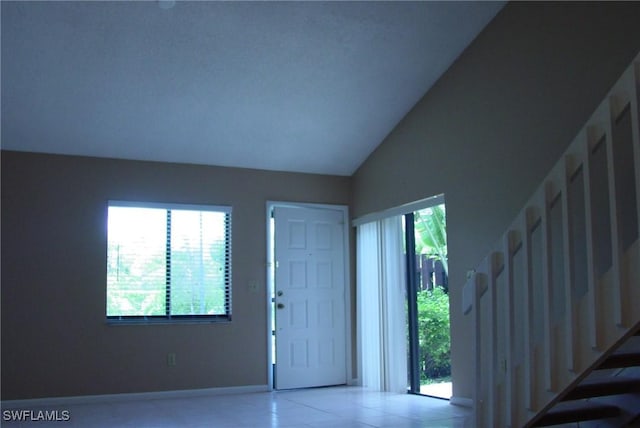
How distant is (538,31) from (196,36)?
2734 mm

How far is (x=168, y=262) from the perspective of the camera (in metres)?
6.59

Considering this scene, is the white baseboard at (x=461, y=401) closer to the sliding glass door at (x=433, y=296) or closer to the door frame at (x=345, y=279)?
the door frame at (x=345, y=279)

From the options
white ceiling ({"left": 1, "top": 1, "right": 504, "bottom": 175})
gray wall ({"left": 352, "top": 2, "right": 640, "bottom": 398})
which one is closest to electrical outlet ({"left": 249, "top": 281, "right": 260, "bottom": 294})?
white ceiling ({"left": 1, "top": 1, "right": 504, "bottom": 175})

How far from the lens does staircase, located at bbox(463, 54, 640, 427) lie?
2732 millimetres

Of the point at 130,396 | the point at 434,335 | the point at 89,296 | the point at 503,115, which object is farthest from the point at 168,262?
the point at 503,115

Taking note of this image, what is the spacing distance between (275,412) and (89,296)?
2.20m

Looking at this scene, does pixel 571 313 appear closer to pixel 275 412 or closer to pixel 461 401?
pixel 461 401

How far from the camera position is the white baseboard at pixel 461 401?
545cm

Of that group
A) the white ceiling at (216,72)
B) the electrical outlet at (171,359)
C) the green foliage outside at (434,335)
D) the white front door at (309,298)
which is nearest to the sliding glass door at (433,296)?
the green foliage outside at (434,335)

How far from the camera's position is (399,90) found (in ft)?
20.2

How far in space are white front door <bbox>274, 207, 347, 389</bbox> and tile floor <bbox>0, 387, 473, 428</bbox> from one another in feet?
1.73

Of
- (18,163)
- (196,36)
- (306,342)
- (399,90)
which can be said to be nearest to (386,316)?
(306,342)

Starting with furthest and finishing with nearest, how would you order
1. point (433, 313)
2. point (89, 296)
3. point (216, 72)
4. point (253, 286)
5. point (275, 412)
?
1. point (433, 313)
2. point (253, 286)
3. point (89, 296)
4. point (216, 72)
5. point (275, 412)

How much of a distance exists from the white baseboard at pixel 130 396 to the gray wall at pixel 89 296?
50 millimetres
